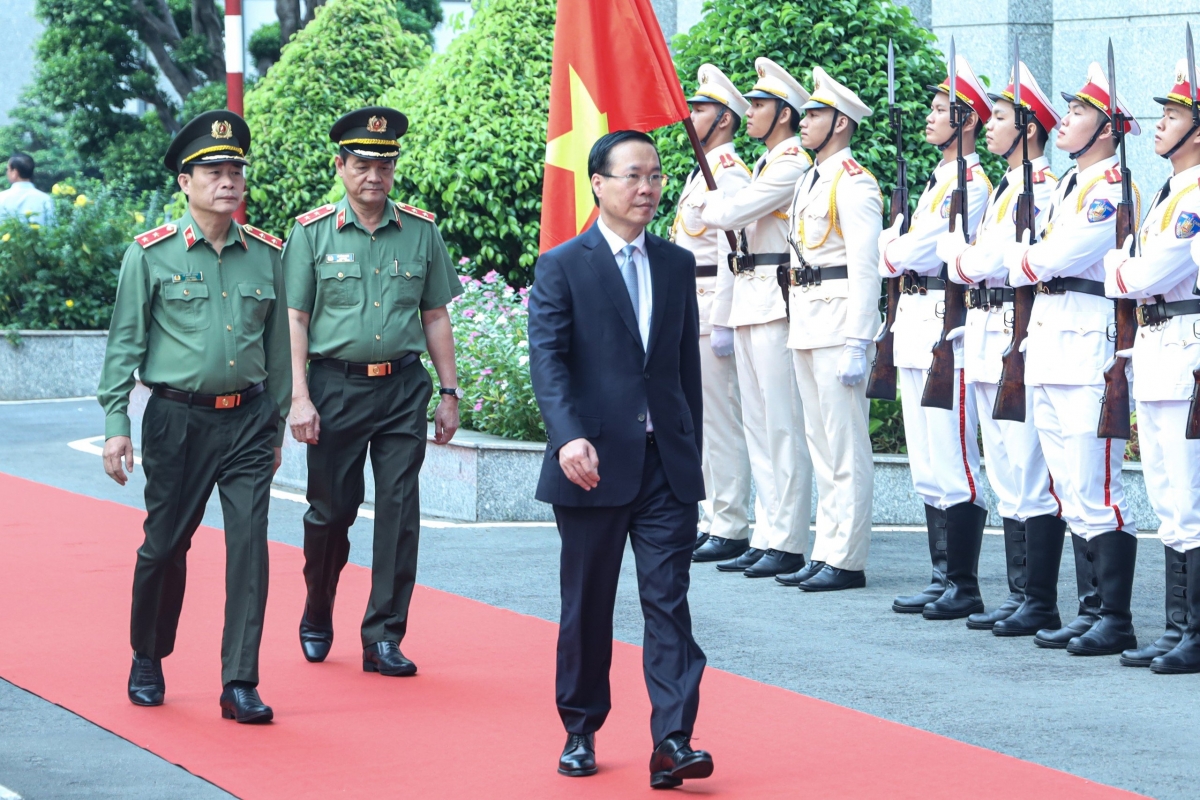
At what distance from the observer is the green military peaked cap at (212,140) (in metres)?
6.09

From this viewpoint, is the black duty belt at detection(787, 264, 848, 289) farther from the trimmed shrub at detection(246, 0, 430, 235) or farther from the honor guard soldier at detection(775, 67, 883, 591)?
the trimmed shrub at detection(246, 0, 430, 235)

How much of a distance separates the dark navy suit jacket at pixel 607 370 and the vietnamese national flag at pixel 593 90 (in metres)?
3.21

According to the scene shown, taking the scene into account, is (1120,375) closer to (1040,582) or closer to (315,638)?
(1040,582)

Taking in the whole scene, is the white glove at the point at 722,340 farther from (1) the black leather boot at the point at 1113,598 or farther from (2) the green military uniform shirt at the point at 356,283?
(1) the black leather boot at the point at 1113,598

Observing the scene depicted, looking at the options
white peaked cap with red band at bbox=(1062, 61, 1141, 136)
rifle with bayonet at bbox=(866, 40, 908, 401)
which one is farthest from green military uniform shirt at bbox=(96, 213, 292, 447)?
white peaked cap with red band at bbox=(1062, 61, 1141, 136)

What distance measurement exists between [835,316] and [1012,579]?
4.77 feet

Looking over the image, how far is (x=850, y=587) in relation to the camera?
27.5 ft

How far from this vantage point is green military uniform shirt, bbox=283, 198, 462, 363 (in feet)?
22.3

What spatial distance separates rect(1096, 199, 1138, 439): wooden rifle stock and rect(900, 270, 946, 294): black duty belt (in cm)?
114

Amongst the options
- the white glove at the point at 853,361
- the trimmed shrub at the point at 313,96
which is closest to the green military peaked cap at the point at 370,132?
the white glove at the point at 853,361

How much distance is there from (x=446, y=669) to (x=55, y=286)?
1139 cm

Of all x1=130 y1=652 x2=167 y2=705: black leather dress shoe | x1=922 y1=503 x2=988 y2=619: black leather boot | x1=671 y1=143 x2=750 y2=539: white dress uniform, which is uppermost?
x1=671 y1=143 x2=750 y2=539: white dress uniform

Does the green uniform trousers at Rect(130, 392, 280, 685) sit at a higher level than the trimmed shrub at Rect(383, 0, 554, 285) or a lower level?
lower

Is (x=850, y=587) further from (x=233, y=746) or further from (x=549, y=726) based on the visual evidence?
(x=233, y=746)
